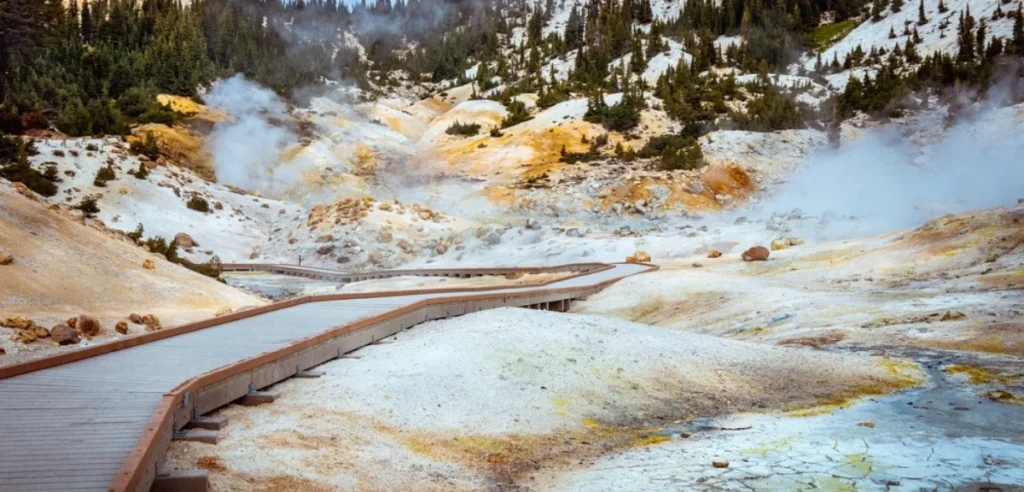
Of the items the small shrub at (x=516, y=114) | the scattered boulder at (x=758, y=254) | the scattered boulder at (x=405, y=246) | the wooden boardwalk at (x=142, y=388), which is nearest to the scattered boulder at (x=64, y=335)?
the wooden boardwalk at (x=142, y=388)

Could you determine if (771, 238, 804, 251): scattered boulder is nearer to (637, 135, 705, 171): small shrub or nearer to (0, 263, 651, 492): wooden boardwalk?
(0, 263, 651, 492): wooden boardwalk

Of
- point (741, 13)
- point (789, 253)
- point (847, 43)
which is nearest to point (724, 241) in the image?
point (789, 253)

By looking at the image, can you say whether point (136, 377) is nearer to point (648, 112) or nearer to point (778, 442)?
point (778, 442)

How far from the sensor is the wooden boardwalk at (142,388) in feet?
13.9

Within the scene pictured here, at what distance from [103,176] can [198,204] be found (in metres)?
4.04

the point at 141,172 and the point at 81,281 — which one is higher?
the point at 141,172

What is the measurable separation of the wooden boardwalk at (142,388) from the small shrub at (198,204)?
26.7 metres

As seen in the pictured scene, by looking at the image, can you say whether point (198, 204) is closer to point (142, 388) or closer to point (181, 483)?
point (142, 388)

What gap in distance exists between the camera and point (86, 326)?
11.2 m

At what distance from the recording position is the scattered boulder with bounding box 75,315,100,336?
11148mm

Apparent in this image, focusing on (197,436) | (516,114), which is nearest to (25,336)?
(197,436)

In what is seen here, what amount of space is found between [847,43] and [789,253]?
66170 millimetres

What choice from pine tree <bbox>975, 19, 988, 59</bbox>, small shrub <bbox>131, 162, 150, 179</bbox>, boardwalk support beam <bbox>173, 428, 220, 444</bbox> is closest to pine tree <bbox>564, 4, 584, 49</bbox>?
pine tree <bbox>975, 19, 988, 59</bbox>

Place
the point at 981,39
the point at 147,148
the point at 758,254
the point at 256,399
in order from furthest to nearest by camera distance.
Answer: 1. the point at 981,39
2. the point at 147,148
3. the point at 758,254
4. the point at 256,399
